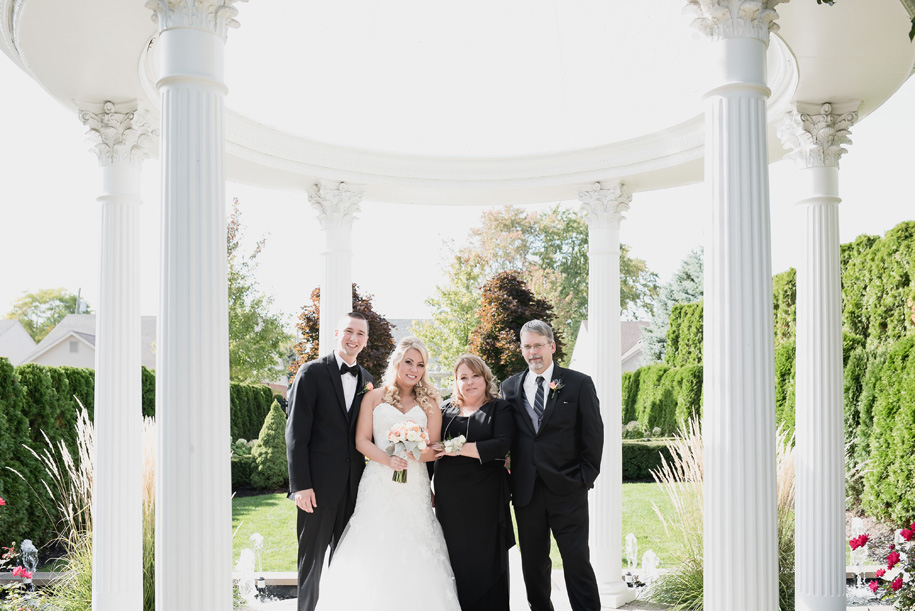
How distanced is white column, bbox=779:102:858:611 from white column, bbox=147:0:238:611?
658cm

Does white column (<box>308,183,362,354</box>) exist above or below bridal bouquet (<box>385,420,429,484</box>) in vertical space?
above

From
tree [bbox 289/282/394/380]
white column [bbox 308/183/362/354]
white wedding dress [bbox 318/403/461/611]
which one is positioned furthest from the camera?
tree [bbox 289/282/394/380]

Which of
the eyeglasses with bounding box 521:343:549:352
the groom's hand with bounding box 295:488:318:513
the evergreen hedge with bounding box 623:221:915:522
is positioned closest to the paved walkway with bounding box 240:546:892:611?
the groom's hand with bounding box 295:488:318:513

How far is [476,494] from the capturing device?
7.43m

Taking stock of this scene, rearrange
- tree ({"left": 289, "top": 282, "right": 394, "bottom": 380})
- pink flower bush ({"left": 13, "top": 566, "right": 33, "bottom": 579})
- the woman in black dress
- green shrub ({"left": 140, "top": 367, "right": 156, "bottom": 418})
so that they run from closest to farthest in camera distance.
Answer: the woman in black dress, pink flower bush ({"left": 13, "top": 566, "right": 33, "bottom": 579}), green shrub ({"left": 140, "top": 367, "right": 156, "bottom": 418}), tree ({"left": 289, "top": 282, "right": 394, "bottom": 380})

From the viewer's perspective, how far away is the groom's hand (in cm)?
734

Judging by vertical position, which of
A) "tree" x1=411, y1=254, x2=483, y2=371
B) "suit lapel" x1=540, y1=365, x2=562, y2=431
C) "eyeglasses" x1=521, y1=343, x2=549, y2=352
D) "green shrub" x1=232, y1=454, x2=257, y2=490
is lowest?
"green shrub" x1=232, y1=454, x2=257, y2=490

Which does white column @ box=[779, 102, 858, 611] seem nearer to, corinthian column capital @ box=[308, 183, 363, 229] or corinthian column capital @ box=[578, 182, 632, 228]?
corinthian column capital @ box=[578, 182, 632, 228]

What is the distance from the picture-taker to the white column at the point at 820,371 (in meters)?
8.55

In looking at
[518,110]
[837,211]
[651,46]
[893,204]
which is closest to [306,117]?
[518,110]

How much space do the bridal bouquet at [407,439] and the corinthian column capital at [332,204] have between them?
19.3 ft

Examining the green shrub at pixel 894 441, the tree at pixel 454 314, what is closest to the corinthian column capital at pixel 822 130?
the green shrub at pixel 894 441

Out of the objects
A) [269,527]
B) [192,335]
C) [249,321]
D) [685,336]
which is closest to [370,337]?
[269,527]

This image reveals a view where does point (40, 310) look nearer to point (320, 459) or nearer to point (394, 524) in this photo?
point (320, 459)
